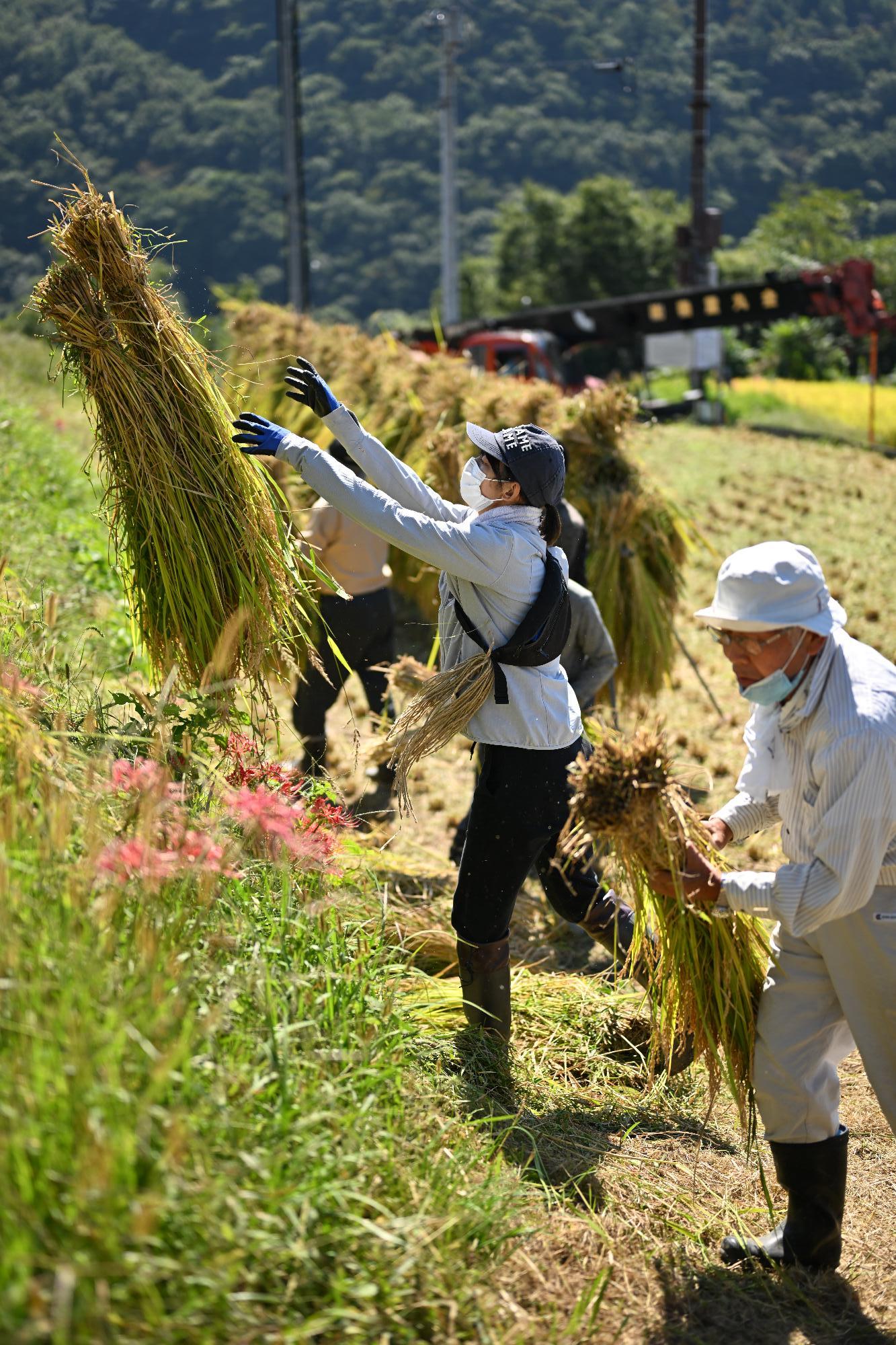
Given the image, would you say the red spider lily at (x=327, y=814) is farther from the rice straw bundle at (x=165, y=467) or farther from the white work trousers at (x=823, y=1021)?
the white work trousers at (x=823, y=1021)

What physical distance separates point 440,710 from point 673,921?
0.83 m

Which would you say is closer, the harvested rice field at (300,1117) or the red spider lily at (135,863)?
the harvested rice field at (300,1117)

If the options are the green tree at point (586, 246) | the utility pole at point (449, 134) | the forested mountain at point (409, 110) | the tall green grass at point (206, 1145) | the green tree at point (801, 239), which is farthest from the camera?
the forested mountain at point (409, 110)

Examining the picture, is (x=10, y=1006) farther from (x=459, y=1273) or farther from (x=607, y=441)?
(x=607, y=441)

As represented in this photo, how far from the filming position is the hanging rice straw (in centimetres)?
338

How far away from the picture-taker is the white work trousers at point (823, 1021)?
266 centimetres

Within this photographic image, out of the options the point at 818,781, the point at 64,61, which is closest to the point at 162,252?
the point at 818,781

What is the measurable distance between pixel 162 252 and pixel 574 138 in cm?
6424

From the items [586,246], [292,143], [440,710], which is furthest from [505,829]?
[586,246]

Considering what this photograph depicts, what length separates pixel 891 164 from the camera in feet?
206

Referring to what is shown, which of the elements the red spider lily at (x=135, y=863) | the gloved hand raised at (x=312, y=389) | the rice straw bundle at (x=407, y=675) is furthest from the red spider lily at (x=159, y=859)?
the rice straw bundle at (x=407, y=675)

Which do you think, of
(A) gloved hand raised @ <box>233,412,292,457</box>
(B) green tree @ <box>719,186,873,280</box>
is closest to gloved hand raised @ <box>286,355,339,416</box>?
(A) gloved hand raised @ <box>233,412,292,457</box>

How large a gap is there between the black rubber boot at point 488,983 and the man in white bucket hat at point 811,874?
0.77m

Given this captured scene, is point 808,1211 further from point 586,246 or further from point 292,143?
point 586,246
